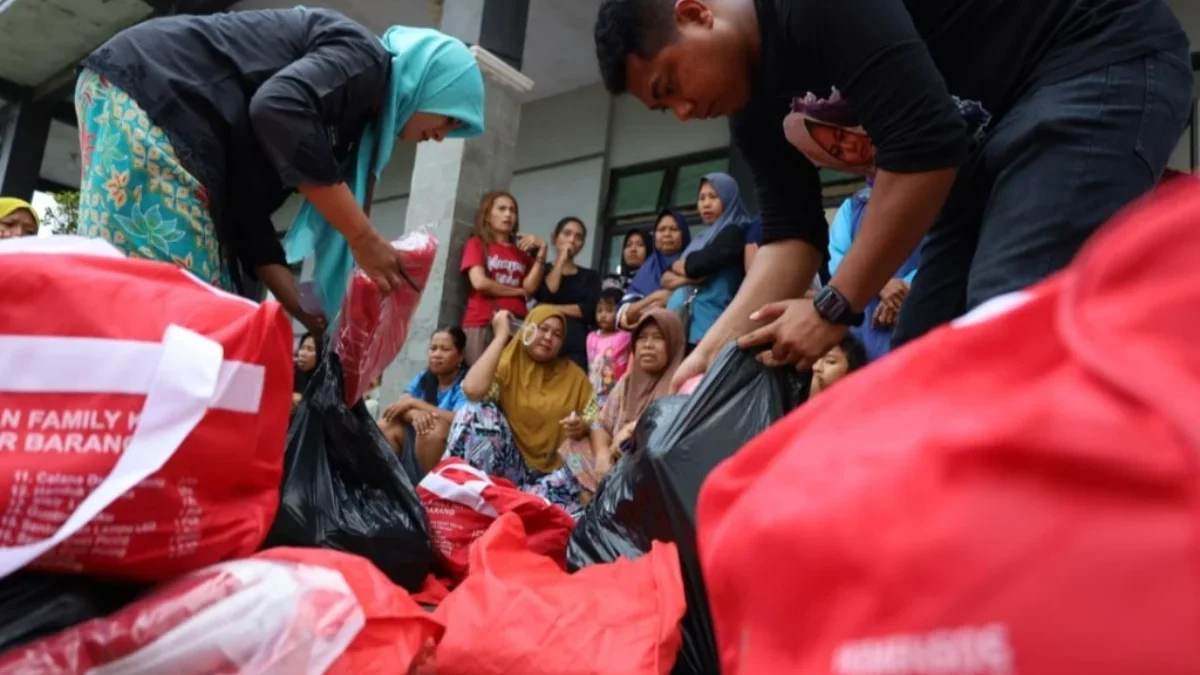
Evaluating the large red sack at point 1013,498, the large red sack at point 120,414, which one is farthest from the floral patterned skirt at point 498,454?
the large red sack at point 1013,498

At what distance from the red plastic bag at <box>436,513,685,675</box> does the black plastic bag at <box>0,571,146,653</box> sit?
0.51 metres

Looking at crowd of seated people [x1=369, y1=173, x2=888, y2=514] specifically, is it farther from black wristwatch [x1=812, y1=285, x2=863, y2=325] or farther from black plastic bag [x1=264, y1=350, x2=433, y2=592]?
black wristwatch [x1=812, y1=285, x2=863, y2=325]

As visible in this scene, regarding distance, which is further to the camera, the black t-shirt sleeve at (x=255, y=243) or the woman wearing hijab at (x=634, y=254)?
the woman wearing hijab at (x=634, y=254)

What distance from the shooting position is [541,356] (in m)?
3.53

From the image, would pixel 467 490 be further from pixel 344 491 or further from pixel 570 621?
pixel 570 621

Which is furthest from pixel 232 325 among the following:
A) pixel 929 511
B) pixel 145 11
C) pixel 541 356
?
pixel 145 11

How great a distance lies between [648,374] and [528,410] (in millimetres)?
582

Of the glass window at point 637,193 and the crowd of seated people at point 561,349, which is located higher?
the crowd of seated people at point 561,349

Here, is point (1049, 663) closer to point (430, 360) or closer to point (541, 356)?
point (541, 356)

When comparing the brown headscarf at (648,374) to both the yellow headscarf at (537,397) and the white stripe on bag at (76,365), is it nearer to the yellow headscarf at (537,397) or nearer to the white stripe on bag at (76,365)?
the yellow headscarf at (537,397)

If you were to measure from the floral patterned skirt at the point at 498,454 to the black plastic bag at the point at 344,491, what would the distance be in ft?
3.63

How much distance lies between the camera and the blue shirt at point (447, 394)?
358 cm

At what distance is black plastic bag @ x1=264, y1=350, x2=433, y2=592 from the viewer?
1.75 meters

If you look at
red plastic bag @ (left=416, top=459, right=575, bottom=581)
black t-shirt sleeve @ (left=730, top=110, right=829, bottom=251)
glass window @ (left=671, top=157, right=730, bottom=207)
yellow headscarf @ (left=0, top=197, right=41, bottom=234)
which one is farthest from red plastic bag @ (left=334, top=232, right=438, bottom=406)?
glass window @ (left=671, top=157, right=730, bottom=207)
